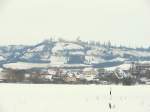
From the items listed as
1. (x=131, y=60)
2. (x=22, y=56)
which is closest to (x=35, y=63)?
(x=22, y=56)

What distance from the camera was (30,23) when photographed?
477 centimetres

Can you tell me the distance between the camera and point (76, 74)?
188 inches
